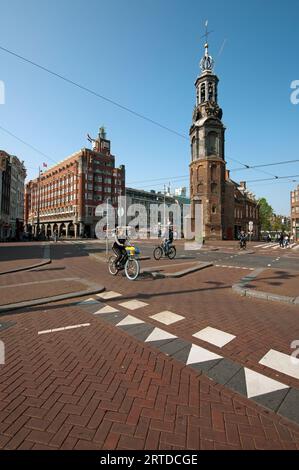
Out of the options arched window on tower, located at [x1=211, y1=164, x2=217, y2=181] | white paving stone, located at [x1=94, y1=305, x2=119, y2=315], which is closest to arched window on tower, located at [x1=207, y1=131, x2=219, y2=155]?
arched window on tower, located at [x1=211, y1=164, x2=217, y2=181]

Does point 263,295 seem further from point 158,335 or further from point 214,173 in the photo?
point 214,173

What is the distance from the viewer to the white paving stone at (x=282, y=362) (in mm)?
3279

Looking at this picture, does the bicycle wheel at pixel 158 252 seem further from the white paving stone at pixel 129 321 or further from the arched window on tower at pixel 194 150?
the arched window on tower at pixel 194 150

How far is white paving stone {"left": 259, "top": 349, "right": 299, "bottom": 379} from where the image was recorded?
328 centimetres

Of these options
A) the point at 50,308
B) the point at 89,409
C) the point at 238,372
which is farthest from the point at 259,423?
the point at 50,308

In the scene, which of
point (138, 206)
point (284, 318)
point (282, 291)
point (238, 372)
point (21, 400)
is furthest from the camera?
point (138, 206)

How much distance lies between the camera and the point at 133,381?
3.01 m

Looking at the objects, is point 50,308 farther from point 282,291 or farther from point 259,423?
point 282,291

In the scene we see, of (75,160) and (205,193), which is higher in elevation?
(75,160)

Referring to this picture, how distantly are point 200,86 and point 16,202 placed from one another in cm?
4852

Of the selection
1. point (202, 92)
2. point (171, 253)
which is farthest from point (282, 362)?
point (202, 92)

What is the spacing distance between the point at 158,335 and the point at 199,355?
87cm

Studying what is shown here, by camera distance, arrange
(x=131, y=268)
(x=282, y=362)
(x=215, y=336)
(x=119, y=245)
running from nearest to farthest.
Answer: (x=282, y=362) < (x=215, y=336) < (x=131, y=268) < (x=119, y=245)

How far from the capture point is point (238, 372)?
3.23 metres
